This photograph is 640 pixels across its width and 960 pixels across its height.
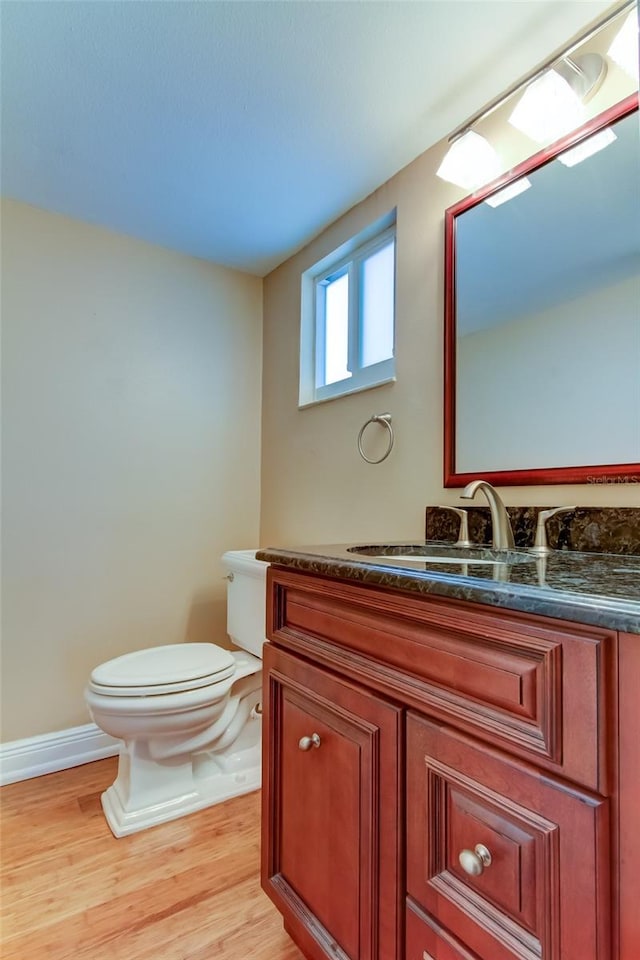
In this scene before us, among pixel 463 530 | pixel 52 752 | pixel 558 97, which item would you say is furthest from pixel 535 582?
pixel 52 752

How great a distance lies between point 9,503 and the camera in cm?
173

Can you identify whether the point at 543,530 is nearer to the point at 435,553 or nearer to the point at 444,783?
the point at 435,553

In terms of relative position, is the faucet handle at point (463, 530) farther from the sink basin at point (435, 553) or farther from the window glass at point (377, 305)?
the window glass at point (377, 305)

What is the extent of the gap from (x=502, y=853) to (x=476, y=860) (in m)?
0.04

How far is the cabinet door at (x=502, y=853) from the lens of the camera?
48 centimetres

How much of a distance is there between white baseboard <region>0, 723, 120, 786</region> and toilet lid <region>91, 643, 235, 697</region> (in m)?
0.51

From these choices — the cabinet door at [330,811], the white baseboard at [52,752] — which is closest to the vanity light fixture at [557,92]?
the cabinet door at [330,811]

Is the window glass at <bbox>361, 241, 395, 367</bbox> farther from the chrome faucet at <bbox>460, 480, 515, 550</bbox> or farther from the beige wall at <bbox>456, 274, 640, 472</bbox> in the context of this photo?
the chrome faucet at <bbox>460, 480, 515, 550</bbox>

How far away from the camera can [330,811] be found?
0.84m

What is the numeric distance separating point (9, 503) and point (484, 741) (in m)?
1.78

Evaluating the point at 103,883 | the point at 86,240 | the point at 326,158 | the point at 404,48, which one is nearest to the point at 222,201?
the point at 326,158

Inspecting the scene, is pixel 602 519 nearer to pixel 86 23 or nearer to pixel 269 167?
pixel 269 167

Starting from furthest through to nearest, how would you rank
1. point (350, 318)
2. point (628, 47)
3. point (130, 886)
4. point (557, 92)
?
point (350, 318), point (130, 886), point (557, 92), point (628, 47)

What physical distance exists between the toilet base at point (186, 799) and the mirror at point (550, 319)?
126 centimetres
